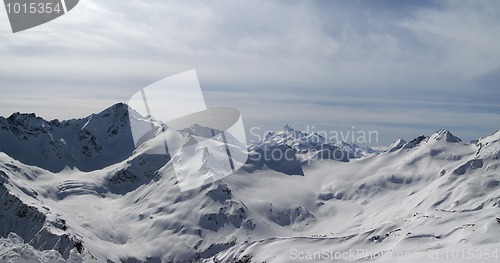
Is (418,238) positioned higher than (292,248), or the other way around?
(418,238)

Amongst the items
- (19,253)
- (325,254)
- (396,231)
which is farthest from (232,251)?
(19,253)

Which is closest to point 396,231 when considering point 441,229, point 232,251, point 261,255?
point 441,229

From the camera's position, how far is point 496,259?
226 feet

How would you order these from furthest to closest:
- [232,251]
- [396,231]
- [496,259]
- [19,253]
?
[232,251] → [396,231] → [496,259] → [19,253]

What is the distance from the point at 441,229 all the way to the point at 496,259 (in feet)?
134

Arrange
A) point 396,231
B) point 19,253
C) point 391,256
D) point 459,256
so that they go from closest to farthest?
point 19,253 → point 459,256 → point 391,256 → point 396,231

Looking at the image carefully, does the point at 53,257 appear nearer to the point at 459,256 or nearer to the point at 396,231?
the point at 459,256

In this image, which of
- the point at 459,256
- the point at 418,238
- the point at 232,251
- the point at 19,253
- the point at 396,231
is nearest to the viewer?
the point at 19,253

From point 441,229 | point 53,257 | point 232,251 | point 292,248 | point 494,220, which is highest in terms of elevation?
point 53,257

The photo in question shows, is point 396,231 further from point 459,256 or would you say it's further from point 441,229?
point 459,256

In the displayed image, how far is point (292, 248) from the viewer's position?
121 meters

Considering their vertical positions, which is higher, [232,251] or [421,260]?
[421,260]

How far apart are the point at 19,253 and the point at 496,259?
6635cm

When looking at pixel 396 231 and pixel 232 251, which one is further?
pixel 232 251
